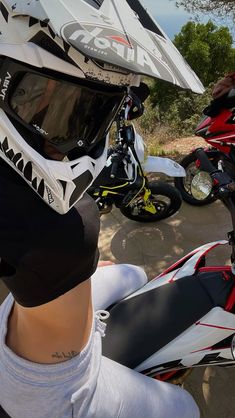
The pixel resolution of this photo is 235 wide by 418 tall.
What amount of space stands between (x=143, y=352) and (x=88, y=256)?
67cm

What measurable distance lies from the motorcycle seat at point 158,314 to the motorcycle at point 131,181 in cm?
133

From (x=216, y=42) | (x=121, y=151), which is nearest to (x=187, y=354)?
(x=121, y=151)

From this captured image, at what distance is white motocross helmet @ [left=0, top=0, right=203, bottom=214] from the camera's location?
96 cm

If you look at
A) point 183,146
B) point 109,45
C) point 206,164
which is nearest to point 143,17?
point 109,45

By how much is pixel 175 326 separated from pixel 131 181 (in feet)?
5.02

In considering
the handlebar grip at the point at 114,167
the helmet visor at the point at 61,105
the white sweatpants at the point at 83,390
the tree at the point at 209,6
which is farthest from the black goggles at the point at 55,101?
the tree at the point at 209,6

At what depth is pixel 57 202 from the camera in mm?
1098

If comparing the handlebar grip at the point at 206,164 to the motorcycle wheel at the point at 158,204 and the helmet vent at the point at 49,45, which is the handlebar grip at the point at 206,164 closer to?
the helmet vent at the point at 49,45

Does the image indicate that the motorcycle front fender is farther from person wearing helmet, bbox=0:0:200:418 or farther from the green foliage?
the green foliage

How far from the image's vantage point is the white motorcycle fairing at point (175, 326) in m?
1.57

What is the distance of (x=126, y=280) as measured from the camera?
1.81m

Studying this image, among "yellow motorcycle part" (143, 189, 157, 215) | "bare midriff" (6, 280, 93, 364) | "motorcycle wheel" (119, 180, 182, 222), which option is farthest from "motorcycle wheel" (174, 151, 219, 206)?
"bare midriff" (6, 280, 93, 364)

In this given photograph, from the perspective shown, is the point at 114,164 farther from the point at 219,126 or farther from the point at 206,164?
the point at 206,164

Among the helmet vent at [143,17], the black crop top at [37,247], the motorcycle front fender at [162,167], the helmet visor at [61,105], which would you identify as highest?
the helmet vent at [143,17]
